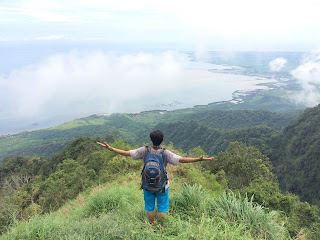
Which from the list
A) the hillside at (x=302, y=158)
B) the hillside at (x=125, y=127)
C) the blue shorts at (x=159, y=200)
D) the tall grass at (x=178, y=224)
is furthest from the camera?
the hillside at (x=125, y=127)

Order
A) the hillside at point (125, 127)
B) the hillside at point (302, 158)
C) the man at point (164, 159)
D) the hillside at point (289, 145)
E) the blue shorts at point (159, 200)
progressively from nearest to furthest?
the man at point (164, 159), the blue shorts at point (159, 200), the hillside at point (302, 158), the hillside at point (289, 145), the hillside at point (125, 127)

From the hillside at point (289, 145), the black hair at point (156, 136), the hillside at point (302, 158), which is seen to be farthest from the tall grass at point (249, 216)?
the hillside at point (289, 145)

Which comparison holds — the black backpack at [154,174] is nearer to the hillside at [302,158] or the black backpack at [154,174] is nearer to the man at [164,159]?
the man at [164,159]

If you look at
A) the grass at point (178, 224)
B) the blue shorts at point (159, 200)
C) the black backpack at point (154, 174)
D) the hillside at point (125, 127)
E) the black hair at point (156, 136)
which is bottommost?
the hillside at point (125, 127)

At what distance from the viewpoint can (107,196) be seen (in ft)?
16.7

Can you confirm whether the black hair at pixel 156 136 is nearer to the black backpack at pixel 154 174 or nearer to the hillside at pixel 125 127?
the black backpack at pixel 154 174

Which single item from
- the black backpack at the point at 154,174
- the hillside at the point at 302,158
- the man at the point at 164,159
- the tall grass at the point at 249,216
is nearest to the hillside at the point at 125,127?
the hillside at the point at 302,158

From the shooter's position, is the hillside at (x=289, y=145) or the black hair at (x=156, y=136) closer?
the black hair at (x=156, y=136)

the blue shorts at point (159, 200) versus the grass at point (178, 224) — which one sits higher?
the blue shorts at point (159, 200)

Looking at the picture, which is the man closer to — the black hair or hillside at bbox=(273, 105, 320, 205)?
the black hair

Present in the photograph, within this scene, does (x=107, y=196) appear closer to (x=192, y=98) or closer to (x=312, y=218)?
(x=312, y=218)

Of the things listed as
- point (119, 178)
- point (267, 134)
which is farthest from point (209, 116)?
point (119, 178)

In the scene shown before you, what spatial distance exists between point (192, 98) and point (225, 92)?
2777 centimetres

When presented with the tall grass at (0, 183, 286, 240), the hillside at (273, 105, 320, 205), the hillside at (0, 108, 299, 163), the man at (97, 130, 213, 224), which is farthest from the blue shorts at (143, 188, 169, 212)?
the hillside at (0, 108, 299, 163)
